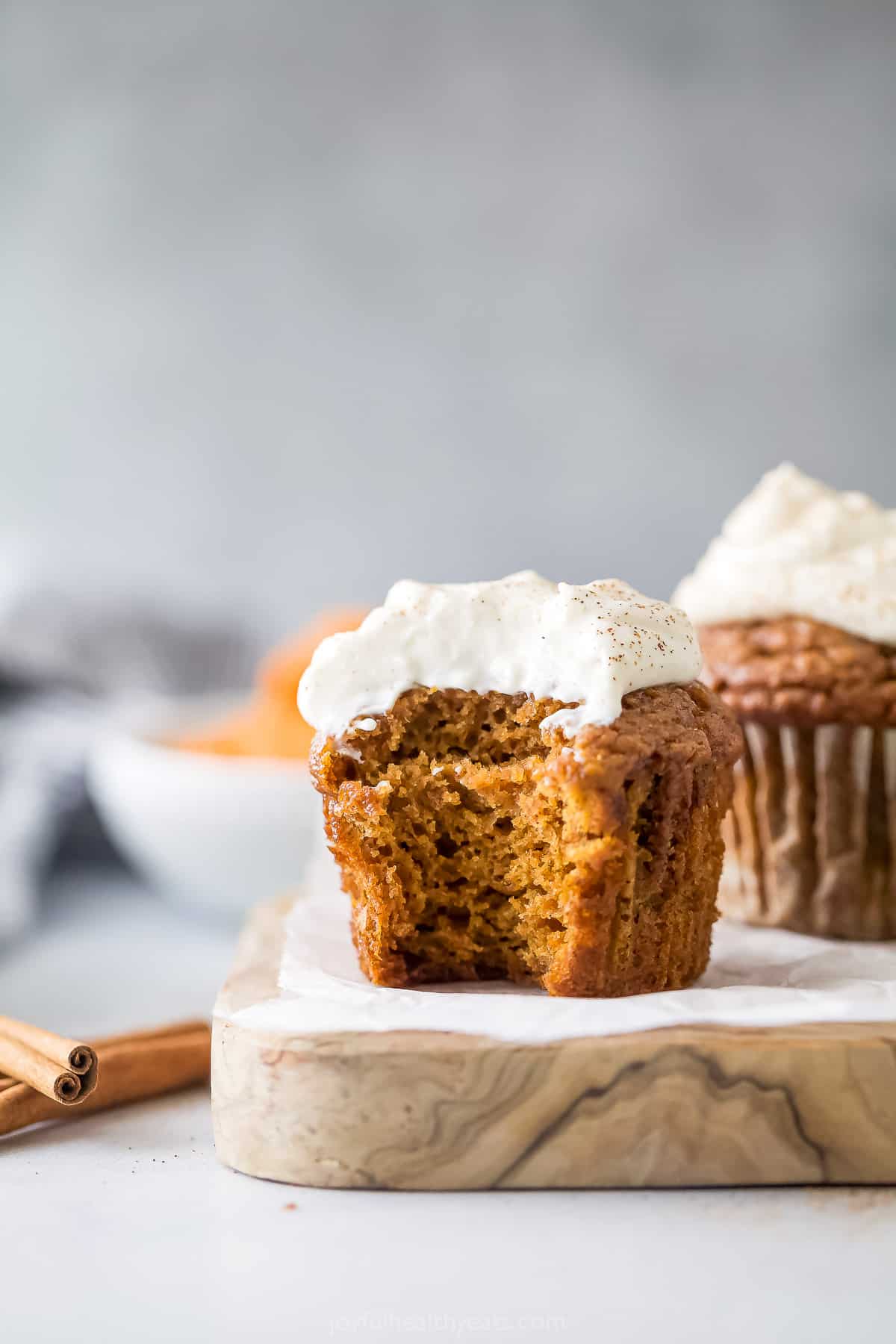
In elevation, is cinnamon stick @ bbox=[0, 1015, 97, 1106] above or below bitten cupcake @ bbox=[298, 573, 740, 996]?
below

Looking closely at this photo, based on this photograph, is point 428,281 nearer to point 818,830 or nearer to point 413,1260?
point 818,830

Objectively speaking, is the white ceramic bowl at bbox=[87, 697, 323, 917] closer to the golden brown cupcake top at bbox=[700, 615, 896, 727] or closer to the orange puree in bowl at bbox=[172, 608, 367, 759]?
the orange puree in bowl at bbox=[172, 608, 367, 759]

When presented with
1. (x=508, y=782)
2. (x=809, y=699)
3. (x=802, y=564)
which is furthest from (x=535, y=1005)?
(x=802, y=564)

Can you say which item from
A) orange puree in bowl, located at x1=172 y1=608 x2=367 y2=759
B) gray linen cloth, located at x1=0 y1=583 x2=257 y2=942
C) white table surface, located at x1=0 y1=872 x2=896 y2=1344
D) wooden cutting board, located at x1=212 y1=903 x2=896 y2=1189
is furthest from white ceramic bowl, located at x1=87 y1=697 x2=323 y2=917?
wooden cutting board, located at x1=212 y1=903 x2=896 y2=1189

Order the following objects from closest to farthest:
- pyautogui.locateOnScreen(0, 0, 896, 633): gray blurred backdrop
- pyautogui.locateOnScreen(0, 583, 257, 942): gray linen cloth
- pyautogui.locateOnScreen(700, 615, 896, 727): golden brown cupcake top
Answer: pyautogui.locateOnScreen(700, 615, 896, 727): golden brown cupcake top, pyautogui.locateOnScreen(0, 583, 257, 942): gray linen cloth, pyautogui.locateOnScreen(0, 0, 896, 633): gray blurred backdrop

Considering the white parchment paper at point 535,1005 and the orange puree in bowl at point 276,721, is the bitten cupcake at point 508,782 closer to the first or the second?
the white parchment paper at point 535,1005

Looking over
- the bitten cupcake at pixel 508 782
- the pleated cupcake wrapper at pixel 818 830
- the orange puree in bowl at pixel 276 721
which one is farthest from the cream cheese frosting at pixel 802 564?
the orange puree in bowl at pixel 276 721

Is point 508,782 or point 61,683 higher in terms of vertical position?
point 61,683
